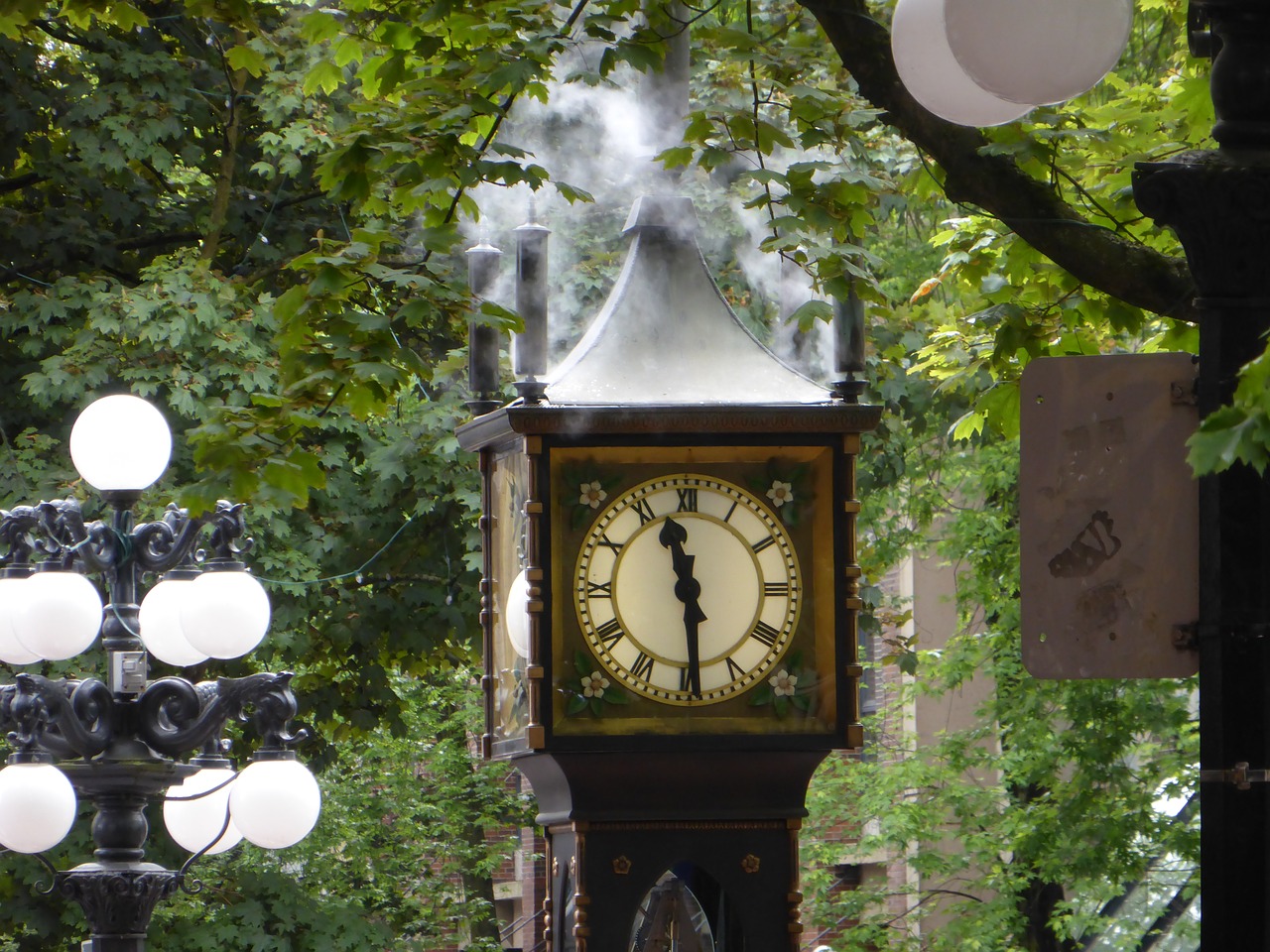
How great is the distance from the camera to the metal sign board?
288 centimetres

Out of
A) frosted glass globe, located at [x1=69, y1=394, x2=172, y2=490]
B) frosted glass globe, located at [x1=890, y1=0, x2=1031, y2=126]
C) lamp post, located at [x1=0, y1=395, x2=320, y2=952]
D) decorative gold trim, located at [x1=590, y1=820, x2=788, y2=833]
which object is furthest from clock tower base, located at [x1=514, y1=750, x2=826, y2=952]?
frosted glass globe, located at [x1=69, y1=394, x2=172, y2=490]

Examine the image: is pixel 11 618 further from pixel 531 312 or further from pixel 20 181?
pixel 20 181

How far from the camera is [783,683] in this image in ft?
14.0

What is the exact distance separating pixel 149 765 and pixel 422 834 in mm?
11053

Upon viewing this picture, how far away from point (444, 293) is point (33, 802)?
2454mm

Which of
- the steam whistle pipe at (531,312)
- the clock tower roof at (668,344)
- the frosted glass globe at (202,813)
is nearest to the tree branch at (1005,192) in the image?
the clock tower roof at (668,344)

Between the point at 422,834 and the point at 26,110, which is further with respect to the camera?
the point at 422,834

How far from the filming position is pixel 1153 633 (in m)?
2.88

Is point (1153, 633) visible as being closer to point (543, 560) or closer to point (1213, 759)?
point (1213, 759)

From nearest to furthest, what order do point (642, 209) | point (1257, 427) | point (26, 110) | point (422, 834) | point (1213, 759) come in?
1. point (1257, 427)
2. point (1213, 759)
3. point (642, 209)
4. point (26, 110)
5. point (422, 834)

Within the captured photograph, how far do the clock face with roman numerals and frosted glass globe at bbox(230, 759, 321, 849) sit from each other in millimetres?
2627

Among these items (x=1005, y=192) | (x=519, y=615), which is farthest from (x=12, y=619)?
(x=1005, y=192)

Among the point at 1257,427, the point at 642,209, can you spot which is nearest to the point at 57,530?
the point at 642,209

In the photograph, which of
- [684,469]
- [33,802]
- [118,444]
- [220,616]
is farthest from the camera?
[118,444]
